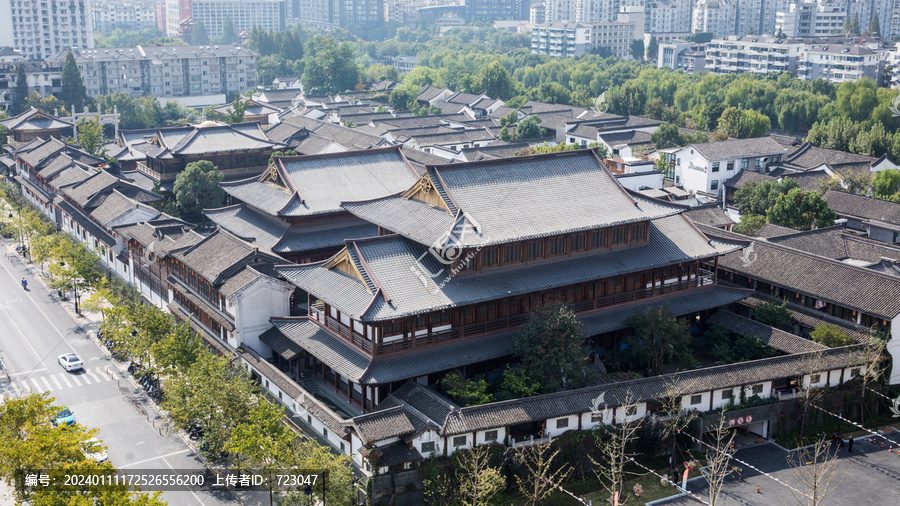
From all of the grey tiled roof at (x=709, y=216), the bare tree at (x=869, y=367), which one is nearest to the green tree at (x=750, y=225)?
the grey tiled roof at (x=709, y=216)

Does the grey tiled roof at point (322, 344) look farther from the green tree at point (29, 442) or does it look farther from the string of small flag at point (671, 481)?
the string of small flag at point (671, 481)

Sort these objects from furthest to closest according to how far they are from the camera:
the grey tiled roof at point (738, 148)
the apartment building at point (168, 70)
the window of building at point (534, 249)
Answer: the apartment building at point (168, 70)
the grey tiled roof at point (738, 148)
the window of building at point (534, 249)

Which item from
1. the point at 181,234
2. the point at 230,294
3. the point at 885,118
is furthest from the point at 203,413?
the point at 885,118

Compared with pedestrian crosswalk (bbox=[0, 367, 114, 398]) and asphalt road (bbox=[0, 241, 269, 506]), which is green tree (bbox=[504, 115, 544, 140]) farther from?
pedestrian crosswalk (bbox=[0, 367, 114, 398])

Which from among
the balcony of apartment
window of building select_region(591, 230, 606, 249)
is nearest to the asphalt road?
the balcony of apartment

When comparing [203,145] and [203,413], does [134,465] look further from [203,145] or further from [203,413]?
[203,145]

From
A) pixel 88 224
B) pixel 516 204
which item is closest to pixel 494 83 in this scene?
pixel 88 224

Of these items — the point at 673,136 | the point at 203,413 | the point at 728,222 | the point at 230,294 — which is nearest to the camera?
the point at 203,413


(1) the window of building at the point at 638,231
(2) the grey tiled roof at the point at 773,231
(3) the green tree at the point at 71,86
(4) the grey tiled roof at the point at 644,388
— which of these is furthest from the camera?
(3) the green tree at the point at 71,86
